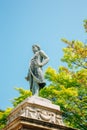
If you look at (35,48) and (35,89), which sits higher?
(35,48)

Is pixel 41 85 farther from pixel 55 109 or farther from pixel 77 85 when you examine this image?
pixel 77 85

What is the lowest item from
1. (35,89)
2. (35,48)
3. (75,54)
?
(35,89)

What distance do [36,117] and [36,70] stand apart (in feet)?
6.71

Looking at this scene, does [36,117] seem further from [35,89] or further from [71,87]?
[71,87]

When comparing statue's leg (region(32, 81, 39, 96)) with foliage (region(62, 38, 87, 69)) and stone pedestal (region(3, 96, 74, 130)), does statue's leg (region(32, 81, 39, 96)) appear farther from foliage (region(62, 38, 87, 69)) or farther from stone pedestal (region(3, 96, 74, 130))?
foliage (region(62, 38, 87, 69))

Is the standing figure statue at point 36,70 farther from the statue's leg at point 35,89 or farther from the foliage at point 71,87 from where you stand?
the foliage at point 71,87

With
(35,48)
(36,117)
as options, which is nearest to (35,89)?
(36,117)

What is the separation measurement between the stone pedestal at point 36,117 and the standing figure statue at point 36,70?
73cm

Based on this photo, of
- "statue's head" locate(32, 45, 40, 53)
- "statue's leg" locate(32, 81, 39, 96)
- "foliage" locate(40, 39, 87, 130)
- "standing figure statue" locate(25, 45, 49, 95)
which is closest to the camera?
"statue's leg" locate(32, 81, 39, 96)

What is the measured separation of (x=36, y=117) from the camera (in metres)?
8.27

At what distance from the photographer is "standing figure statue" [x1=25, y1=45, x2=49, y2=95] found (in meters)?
9.54

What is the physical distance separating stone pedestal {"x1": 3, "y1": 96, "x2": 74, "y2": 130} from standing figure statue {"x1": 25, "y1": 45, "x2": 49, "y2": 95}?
73 cm

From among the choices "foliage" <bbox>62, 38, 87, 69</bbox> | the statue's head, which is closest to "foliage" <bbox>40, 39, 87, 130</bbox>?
"foliage" <bbox>62, 38, 87, 69</bbox>

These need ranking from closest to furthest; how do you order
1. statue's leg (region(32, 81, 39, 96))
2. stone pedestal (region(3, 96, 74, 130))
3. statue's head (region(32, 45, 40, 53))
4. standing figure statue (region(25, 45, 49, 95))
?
stone pedestal (region(3, 96, 74, 130)) < statue's leg (region(32, 81, 39, 96)) < standing figure statue (region(25, 45, 49, 95)) < statue's head (region(32, 45, 40, 53))
